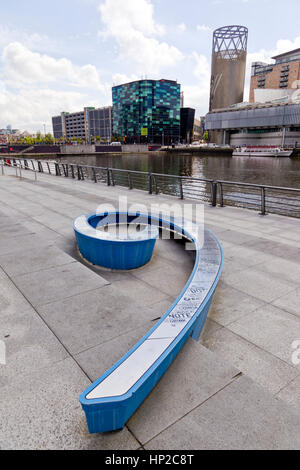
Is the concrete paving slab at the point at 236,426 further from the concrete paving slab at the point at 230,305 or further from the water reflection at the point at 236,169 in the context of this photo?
the water reflection at the point at 236,169

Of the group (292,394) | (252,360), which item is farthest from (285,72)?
(292,394)

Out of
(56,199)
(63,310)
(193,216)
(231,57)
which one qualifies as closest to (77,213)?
(56,199)

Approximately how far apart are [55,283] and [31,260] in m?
1.20

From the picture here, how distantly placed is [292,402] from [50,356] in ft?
7.32

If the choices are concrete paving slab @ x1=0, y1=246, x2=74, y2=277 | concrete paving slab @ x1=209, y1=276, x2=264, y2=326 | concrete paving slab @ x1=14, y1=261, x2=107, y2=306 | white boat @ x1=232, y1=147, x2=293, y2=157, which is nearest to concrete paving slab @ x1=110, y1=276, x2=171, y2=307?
concrete paving slab @ x1=14, y1=261, x2=107, y2=306

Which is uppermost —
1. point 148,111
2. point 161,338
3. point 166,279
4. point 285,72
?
point 285,72

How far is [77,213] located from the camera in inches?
387

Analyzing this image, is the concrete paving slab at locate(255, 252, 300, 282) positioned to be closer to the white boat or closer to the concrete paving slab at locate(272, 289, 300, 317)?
the concrete paving slab at locate(272, 289, 300, 317)

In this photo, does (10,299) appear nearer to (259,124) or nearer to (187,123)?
(259,124)

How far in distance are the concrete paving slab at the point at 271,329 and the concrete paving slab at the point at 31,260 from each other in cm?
312

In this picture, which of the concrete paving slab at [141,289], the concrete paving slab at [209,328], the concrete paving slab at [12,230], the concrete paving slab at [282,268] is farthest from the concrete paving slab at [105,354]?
the concrete paving slab at [12,230]

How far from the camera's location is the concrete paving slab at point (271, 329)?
10.9 feet

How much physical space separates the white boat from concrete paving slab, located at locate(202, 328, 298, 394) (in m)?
91.4

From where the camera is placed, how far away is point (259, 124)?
111m
